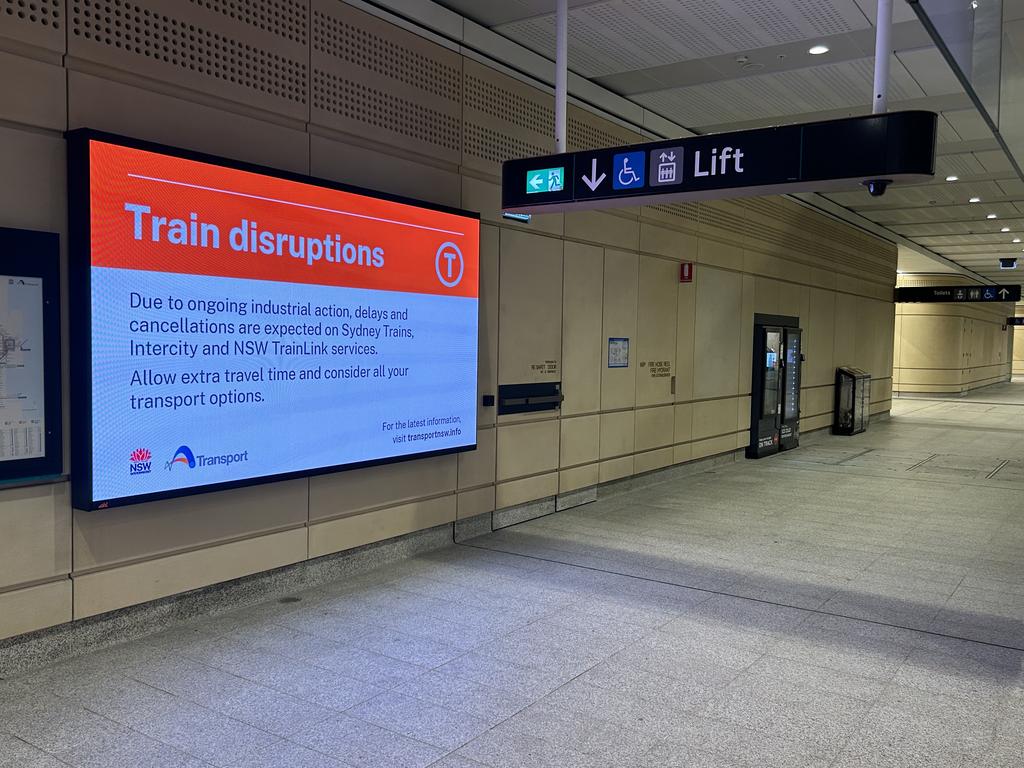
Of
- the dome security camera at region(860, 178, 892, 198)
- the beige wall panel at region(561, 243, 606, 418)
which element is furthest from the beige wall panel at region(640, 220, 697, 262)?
the dome security camera at region(860, 178, 892, 198)

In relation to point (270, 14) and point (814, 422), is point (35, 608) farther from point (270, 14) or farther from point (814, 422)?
point (814, 422)

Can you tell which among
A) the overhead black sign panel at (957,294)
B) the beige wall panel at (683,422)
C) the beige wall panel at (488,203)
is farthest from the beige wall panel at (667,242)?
the overhead black sign panel at (957,294)

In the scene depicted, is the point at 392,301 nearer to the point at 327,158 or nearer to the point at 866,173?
the point at 327,158

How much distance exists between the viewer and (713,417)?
1061cm

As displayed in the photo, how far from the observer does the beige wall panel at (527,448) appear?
22.8 ft

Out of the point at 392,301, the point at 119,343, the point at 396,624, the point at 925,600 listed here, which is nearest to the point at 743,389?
the point at 925,600

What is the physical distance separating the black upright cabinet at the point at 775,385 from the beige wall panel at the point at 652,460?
8.26 feet

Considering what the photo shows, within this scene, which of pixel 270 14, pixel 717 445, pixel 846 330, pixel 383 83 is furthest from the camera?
pixel 846 330

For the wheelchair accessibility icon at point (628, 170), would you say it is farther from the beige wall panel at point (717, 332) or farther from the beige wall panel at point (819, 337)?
the beige wall panel at point (819, 337)

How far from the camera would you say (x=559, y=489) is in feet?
25.3

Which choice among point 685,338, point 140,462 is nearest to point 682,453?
point 685,338

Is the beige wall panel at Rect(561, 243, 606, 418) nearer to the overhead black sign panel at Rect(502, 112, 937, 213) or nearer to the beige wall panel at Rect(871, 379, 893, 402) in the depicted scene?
the overhead black sign panel at Rect(502, 112, 937, 213)

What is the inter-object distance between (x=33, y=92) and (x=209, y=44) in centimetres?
105

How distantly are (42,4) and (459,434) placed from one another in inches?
146
